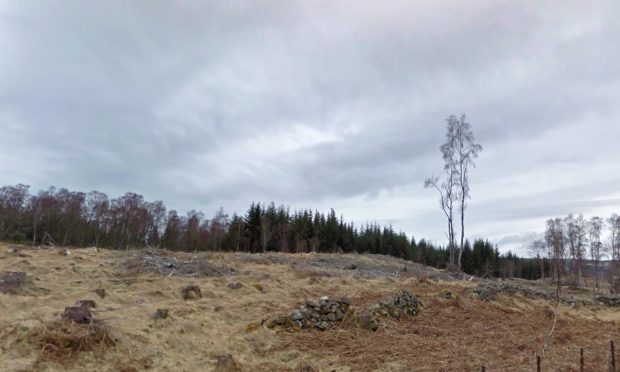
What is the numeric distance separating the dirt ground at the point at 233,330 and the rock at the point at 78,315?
9.5 inches

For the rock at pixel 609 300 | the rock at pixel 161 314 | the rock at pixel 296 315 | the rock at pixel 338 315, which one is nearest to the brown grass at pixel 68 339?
the rock at pixel 161 314

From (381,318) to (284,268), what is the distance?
8689 mm

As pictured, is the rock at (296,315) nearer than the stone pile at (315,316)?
No

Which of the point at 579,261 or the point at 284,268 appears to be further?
the point at 579,261

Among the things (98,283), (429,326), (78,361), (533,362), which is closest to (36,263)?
(98,283)

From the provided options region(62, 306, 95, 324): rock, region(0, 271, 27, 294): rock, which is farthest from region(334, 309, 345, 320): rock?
region(0, 271, 27, 294): rock

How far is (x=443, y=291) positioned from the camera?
1652 cm

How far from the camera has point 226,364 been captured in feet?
24.6

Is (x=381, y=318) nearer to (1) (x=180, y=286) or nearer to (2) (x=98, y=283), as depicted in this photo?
(1) (x=180, y=286)

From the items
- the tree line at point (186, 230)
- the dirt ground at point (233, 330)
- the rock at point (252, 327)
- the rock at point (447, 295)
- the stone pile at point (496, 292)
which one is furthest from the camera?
the tree line at point (186, 230)

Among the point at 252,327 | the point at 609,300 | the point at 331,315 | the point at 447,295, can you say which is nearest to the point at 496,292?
the point at 447,295

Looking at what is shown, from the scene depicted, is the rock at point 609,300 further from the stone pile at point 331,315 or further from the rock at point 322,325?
the rock at point 322,325

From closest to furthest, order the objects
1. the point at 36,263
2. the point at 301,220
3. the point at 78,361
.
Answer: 1. the point at 78,361
2. the point at 36,263
3. the point at 301,220

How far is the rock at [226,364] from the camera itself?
7.37m
